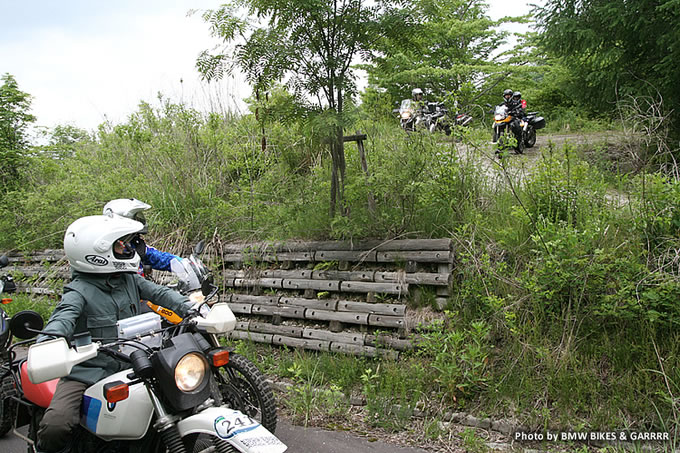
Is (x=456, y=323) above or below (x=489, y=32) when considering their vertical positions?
below

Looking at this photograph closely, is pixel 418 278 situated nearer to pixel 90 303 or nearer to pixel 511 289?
pixel 511 289

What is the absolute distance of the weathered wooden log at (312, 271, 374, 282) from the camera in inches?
196

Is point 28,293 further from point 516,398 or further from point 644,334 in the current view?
point 644,334

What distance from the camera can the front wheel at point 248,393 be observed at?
11.3 ft

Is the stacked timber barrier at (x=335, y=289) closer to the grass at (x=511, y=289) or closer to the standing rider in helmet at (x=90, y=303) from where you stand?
the grass at (x=511, y=289)

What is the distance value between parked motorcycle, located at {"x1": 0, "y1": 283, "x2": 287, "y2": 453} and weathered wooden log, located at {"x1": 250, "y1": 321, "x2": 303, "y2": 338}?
2308 millimetres

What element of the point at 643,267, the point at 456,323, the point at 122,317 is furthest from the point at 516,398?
the point at 122,317

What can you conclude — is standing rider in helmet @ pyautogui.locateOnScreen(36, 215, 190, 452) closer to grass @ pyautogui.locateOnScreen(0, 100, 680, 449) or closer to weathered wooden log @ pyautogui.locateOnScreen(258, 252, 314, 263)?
grass @ pyautogui.locateOnScreen(0, 100, 680, 449)

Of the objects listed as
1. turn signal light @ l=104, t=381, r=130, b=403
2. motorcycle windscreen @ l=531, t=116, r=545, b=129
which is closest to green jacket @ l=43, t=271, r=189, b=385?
turn signal light @ l=104, t=381, r=130, b=403

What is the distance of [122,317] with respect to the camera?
10.5ft

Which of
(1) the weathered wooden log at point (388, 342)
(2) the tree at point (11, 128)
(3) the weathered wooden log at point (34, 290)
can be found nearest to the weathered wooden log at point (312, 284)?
(1) the weathered wooden log at point (388, 342)

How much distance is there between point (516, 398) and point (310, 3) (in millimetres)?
4232

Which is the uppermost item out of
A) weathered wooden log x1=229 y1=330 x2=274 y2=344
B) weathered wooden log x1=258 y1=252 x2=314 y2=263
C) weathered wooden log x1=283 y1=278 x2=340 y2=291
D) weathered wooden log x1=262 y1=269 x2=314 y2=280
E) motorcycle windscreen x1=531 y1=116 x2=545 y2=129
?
motorcycle windscreen x1=531 y1=116 x2=545 y2=129

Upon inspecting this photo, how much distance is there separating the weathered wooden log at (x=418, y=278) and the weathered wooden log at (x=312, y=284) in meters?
0.52
